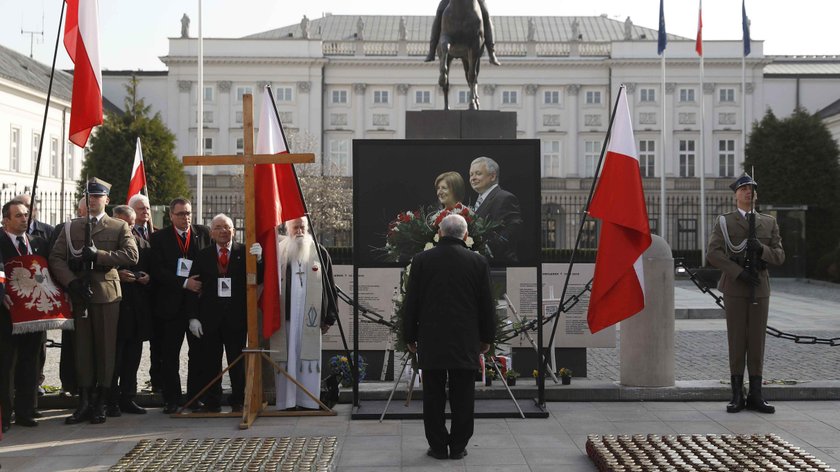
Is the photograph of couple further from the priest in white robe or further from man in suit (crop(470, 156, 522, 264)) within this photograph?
the priest in white robe

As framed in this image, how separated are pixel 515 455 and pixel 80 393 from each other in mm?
3885

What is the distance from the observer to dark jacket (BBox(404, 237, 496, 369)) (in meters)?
7.18

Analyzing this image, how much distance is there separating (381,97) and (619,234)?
61376 mm

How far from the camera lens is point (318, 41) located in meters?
68.2

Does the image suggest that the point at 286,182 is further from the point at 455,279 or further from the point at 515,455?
the point at 515,455

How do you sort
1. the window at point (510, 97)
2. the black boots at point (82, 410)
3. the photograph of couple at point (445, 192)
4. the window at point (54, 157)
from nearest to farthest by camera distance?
the black boots at point (82, 410), the photograph of couple at point (445, 192), the window at point (54, 157), the window at point (510, 97)

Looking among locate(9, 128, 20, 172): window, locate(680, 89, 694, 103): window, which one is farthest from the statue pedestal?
locate(680, 89, 694, 103): window

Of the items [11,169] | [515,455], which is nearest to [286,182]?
[515,455]

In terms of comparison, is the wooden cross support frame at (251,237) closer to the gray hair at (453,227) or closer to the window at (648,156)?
the gray hair at (453,227)

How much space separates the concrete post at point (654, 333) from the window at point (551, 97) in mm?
61406

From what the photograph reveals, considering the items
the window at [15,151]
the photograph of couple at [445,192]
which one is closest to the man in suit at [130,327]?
the photograph of couple at [445,192]

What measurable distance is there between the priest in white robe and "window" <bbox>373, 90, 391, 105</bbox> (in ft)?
201

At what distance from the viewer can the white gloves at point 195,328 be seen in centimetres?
878

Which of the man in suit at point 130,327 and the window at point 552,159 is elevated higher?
the window at point 552,159
